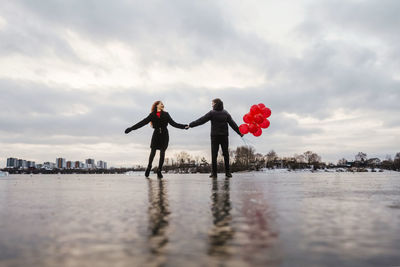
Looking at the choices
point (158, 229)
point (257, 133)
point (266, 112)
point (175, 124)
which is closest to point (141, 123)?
point (175, 124)

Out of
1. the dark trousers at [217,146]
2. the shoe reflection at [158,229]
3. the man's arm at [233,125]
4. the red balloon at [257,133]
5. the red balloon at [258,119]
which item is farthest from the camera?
the red balloon at [258,119]

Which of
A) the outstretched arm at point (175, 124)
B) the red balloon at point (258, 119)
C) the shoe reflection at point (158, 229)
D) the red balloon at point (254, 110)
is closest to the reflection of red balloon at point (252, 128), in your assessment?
the red balloon at point (258, 119)

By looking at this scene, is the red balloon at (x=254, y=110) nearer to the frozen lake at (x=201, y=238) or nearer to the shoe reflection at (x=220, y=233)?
the frozen lake at (x=201, y=238)

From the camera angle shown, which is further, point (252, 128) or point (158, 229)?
point (252, 128)

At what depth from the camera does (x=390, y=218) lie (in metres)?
1.93

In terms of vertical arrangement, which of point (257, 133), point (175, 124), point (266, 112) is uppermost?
point (266, 112)

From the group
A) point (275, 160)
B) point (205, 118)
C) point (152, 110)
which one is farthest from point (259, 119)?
point (275, 160)

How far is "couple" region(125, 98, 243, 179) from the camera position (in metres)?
9.59

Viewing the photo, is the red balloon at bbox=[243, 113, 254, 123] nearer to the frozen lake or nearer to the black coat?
the black coat

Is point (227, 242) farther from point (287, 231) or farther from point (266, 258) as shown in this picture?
point (287, 231)

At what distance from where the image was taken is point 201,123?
31.5ft

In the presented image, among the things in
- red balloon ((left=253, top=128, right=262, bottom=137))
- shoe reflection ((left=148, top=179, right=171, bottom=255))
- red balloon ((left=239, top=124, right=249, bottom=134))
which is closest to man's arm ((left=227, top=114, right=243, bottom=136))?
red balloon ((left=239, top=124, right=249, bottom=134))

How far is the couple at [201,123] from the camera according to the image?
31.5 ft

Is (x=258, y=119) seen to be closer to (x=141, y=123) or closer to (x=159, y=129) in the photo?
(x=159, y=129)
